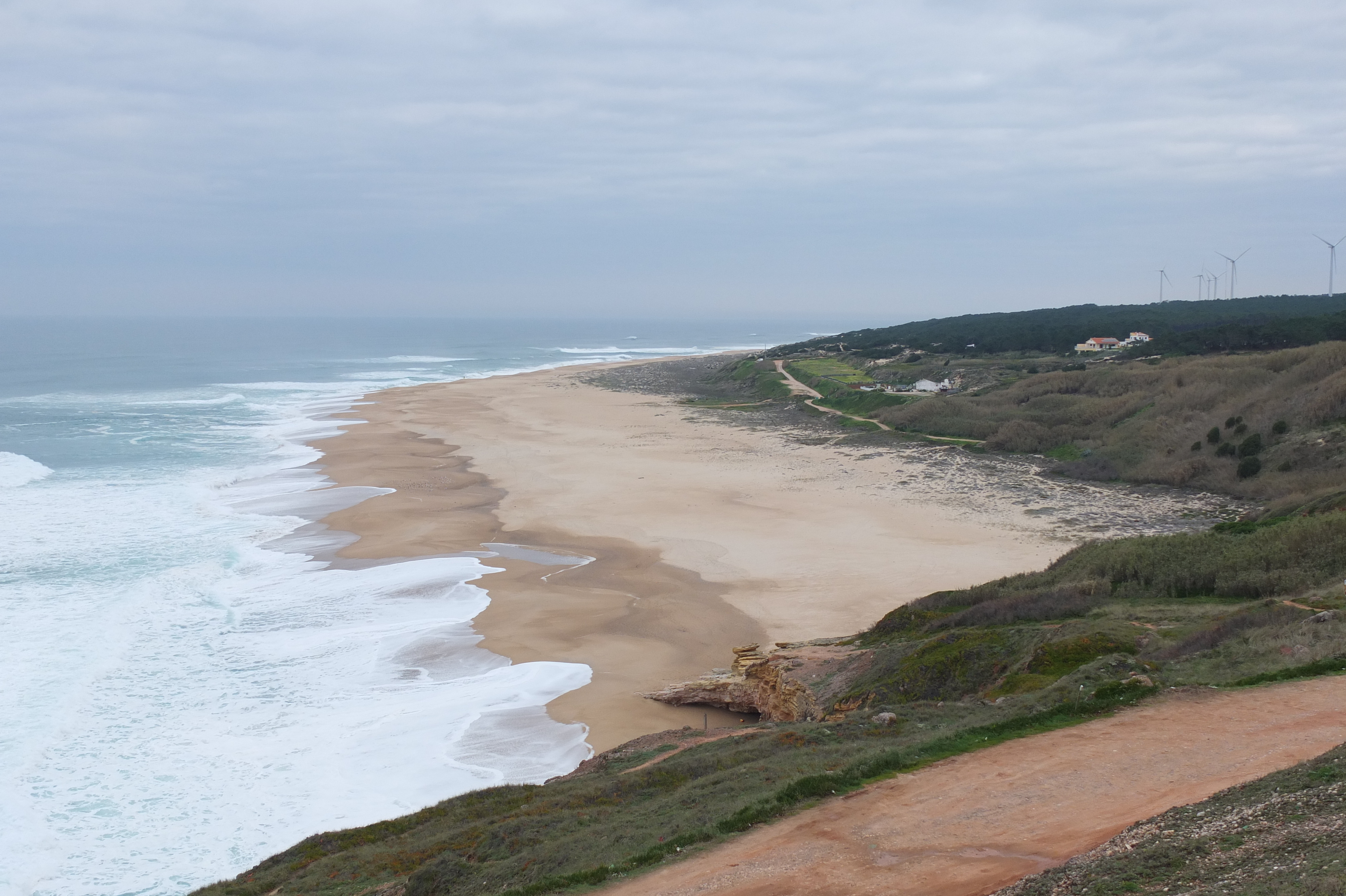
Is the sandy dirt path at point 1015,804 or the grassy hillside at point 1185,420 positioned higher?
the grassy hillside at point 1185,420

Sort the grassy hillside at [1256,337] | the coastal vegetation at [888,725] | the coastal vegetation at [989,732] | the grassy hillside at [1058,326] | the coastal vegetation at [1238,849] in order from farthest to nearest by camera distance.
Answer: the grassy hillside at [1058,326], the grassy hillside at [1256,337], the coastal vegetation at [888,725], the coastal vegetation at [989,732], the coastal vegetation at [1238,849]

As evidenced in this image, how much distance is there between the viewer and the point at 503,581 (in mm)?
24938

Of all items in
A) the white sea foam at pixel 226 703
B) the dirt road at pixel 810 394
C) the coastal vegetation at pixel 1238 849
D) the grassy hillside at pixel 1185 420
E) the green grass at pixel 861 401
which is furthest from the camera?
the green grass at pixel 861 401

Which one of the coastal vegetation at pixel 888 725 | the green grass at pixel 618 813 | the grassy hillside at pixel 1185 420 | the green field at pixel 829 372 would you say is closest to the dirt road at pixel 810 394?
the green field at pixel 829 372

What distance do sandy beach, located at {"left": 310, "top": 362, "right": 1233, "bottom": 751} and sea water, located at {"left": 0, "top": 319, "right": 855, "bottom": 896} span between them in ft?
4.48

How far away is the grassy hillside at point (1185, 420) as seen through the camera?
105 feet

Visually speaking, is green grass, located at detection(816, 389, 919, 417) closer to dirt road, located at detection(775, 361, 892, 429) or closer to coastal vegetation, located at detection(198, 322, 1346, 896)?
dirt road, located at detection(775, 361, 892, 429)

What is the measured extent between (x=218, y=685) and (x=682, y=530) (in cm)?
1539

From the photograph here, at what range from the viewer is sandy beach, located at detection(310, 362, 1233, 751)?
20.7 m

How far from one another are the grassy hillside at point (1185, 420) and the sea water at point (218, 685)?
2034cm

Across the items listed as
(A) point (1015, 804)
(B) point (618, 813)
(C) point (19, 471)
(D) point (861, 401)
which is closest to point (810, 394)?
(D) point (861, 401)

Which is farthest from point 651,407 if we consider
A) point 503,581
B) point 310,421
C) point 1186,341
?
point 503,581

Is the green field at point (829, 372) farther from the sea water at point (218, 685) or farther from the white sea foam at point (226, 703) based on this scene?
the white sea foam at point (226, 703)

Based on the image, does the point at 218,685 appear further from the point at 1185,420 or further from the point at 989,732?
the point at 1185,420
